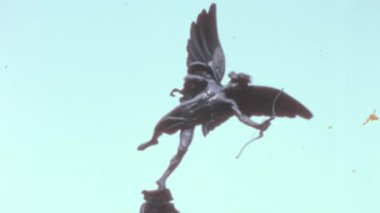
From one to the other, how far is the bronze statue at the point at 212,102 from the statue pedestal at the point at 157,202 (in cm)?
20

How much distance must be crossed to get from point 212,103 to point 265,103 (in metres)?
0.71

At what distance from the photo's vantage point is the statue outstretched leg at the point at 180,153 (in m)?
9.08

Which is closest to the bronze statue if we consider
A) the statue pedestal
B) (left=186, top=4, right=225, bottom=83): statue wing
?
(left=186, top=4, right=225, bottom=83): statue wing

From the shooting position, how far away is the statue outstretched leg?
9078 mm

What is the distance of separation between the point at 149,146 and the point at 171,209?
97cm

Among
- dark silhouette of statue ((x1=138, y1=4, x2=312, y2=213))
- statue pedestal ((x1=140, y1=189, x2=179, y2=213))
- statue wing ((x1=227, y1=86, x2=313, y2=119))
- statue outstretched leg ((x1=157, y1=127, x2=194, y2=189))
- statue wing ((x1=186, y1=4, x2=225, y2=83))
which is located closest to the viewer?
statue pedestal ((x1=140, y1=189, x2=179, y2=213))

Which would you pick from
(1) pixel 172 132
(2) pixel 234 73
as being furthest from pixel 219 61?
(1) pixel 172 132

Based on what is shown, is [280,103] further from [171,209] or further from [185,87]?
[171,209]

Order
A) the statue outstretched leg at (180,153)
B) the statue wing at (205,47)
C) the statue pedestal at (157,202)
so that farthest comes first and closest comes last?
the statue wing at (205,47)
the statue outstretched leg at (180,153)
the statue pedestal at (157,202)

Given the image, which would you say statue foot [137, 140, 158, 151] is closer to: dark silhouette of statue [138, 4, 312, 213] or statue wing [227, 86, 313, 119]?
dark silhouette of statue [138, 4, 312, 213]

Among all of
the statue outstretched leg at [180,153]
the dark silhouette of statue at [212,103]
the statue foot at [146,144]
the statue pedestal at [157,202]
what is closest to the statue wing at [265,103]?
the dark silhouette of statue at [212,103]

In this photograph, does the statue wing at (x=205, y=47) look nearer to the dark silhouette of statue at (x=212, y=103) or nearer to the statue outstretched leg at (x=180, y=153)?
the dark silhouette of statue at (x=212, y=103)

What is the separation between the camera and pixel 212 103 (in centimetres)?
957

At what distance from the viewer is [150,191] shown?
353 inches
